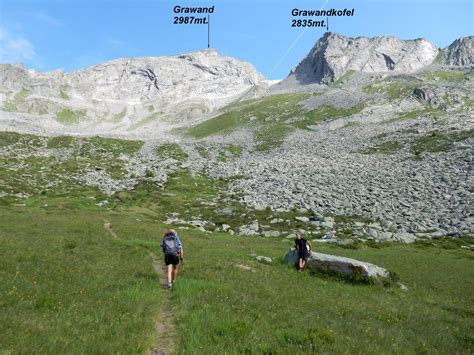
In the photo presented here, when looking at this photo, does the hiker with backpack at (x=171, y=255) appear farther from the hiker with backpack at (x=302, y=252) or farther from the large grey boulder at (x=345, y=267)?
the large grey boulder at (x=345, y=267)

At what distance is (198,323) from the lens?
12.4m

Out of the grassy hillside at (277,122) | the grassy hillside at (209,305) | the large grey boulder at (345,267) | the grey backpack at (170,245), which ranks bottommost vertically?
the large grey boulder at (345,267)

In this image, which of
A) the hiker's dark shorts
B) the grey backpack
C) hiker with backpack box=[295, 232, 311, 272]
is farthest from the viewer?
hiker with backpack box=[295, 232, 311, 272]

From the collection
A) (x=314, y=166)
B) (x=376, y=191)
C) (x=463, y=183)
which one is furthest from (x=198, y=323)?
(x=314, y=166)

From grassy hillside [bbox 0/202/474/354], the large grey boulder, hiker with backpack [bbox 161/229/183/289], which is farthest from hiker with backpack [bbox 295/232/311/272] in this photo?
hiker with backpack [bbox 161/229/183/289]

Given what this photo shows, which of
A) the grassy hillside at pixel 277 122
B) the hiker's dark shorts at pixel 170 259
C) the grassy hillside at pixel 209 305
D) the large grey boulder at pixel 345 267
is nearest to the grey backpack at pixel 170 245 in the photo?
the hiker's dark shorts at pixel 170 259

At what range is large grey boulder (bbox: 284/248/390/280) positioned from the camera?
24.5 meters

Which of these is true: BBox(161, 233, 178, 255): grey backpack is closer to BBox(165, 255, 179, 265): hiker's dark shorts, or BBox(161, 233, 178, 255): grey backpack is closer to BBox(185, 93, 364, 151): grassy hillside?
BBox(165, 255, 179, 265): hiker's dark shorts

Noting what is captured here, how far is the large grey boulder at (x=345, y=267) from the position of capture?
24547 millimetres

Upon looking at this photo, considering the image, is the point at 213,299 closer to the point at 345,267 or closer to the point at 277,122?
the point at 345,267

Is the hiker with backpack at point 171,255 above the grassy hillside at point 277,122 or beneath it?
beneath

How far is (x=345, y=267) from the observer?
24.9 meters

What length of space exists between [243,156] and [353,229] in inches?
2749

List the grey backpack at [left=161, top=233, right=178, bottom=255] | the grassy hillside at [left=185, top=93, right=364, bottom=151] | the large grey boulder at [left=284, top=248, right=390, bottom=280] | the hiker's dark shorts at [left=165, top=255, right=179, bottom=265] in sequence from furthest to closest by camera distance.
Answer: the grassy hillside at [left=185, top=93, right=364, bottom=151]
the large grey boulder at [left=284, top=248, right=390, bottom=280]
the grey backpack at [left=161, top=233, right=178, bottom=255]
the hiker's dark shorts at [left=165, top=255, right=179, bottom=265]
